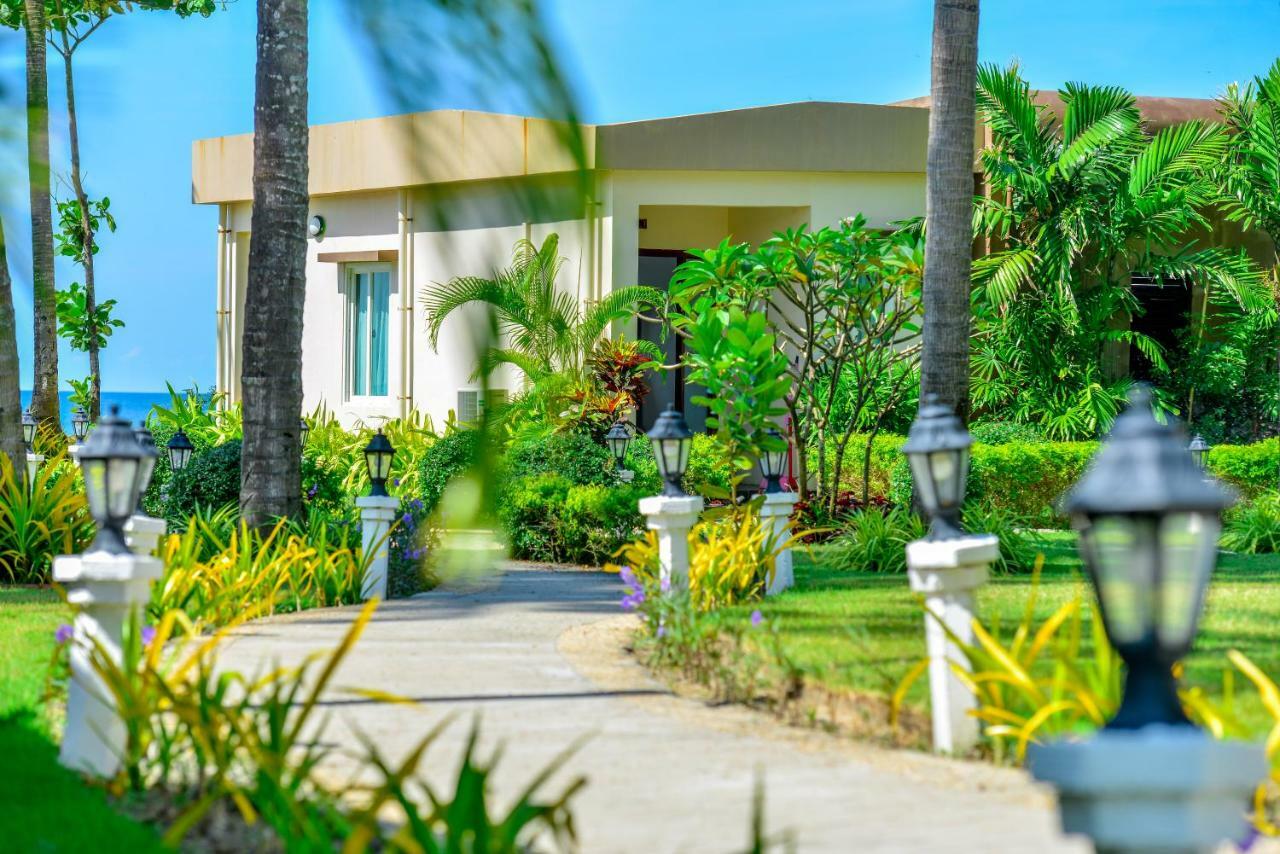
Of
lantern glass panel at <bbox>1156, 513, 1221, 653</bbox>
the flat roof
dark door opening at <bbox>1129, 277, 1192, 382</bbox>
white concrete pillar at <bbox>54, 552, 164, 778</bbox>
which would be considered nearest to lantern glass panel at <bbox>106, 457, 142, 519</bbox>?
white concrete pillar at <bbox>54, 552, 164, 778</bbox>

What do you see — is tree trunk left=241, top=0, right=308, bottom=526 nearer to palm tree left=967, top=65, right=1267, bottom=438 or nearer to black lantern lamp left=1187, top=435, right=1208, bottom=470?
black lantern lamp left=1187, top=435, right=1208, bottom=470

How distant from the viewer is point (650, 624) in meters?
8.20

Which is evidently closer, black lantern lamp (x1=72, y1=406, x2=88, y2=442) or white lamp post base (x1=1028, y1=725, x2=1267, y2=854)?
white lamp post base (x1=1028, y1=725, x2=1267, y2=854)

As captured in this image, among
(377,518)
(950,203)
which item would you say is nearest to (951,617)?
(377,518)

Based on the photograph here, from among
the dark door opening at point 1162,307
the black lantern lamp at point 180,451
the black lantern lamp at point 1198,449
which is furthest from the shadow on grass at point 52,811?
the dark door opening at point 1162,307

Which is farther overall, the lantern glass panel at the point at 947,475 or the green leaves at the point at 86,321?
the lantern glass panel at the point at 947,475

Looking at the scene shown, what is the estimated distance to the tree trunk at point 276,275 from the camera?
1.04m

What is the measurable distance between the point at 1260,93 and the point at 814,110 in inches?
231

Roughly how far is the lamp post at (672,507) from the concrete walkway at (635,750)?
61cm

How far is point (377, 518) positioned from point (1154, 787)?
7.96 metres

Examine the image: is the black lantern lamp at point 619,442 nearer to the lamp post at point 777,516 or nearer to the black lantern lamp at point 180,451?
the lamp post at point 777,516

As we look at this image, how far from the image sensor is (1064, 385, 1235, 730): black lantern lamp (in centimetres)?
266

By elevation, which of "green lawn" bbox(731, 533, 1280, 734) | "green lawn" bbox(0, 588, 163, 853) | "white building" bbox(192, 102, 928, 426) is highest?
"white building" bbox(192, 102, 928, 426)

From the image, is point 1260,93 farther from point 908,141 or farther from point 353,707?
point 353,707
